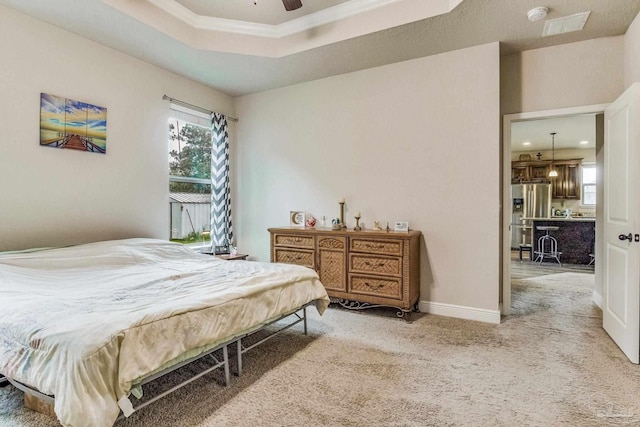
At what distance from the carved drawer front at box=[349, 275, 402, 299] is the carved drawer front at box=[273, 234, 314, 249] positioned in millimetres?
652

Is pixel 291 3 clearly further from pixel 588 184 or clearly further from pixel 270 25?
pixel 588 184

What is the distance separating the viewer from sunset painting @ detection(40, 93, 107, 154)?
117 inches

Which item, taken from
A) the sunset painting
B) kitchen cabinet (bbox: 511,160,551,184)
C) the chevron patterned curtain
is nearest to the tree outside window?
the chevron patterned curtain

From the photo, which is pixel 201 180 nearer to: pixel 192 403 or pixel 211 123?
pixel 211 123

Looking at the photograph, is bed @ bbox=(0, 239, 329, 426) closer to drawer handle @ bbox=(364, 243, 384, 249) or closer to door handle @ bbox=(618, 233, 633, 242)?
drawer handle @ bbox=(364, 243, 384, 249)

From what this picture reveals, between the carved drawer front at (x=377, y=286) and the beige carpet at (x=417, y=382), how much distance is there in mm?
319

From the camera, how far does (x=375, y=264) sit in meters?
3.51

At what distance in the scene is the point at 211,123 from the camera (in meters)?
4.61

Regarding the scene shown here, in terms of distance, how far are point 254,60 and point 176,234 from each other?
7.59 ft

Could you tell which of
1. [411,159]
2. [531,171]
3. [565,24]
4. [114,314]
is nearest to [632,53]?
[565,24]

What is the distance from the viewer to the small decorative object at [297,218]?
4.38 metres

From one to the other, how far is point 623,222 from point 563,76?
5.32ft

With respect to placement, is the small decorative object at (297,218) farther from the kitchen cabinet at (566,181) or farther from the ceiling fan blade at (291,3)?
the kitchen cabinet at (566,181)

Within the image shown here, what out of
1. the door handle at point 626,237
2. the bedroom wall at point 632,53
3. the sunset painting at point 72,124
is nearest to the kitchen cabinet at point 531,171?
the bedroom wall at point 632,53
